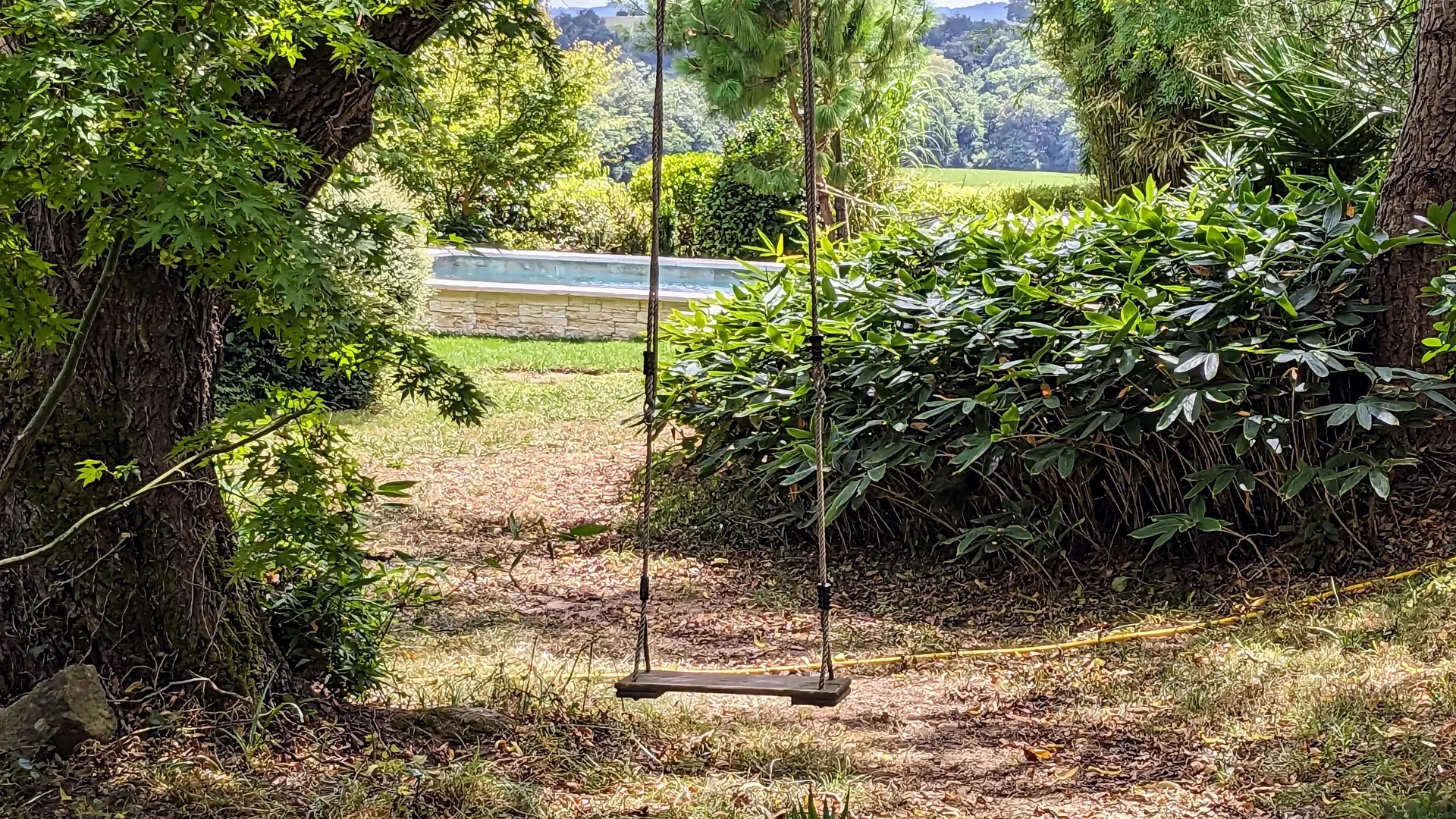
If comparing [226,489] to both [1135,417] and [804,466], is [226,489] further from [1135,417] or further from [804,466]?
[1135,417]

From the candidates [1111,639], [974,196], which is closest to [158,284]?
[1111,639]

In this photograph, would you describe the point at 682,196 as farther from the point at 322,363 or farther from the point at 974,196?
the point at 322,363

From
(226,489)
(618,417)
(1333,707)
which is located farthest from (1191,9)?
(226,489)

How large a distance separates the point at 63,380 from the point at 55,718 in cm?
75

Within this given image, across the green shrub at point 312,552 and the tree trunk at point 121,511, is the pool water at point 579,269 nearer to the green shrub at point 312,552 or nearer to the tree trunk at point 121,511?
the green shrub at point 312,552

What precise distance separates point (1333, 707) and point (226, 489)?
264 cm

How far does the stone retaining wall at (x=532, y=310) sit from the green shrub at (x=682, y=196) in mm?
4733

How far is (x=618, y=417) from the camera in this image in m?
7.86

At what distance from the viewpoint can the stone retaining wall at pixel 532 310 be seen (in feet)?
38.9

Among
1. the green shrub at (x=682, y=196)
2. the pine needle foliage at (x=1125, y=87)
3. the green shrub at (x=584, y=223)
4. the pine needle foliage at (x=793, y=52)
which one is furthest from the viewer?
the green shrub at (x=584, y=223)

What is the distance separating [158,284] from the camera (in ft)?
8.61

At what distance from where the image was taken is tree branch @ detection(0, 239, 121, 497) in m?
2.11

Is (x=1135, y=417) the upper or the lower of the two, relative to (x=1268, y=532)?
upper

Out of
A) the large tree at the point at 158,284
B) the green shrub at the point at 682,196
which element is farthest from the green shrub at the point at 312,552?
the green shrub at the point at 682,196
